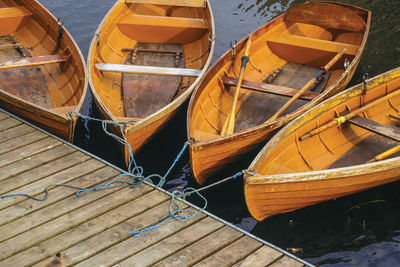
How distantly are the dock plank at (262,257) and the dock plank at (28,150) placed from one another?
368 centimetres

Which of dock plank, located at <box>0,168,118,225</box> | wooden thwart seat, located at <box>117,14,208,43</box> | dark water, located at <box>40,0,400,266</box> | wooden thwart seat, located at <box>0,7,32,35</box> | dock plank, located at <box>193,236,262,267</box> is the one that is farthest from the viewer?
wooden thwart seat, located at <box>0,7,32,35</box>

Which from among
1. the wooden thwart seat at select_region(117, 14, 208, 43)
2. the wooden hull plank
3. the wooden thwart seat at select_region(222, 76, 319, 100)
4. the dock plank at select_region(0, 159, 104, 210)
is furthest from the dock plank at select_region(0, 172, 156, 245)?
the wooden thwart seat at select_region(117, 14, 208, 43)

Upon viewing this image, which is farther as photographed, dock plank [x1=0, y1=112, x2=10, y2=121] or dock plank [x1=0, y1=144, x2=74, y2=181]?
dock plank [x1=0, y1=112, x2=10, y2=121]

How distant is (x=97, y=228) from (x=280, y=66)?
6.35 m

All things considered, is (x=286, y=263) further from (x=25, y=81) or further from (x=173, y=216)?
(x=25, y=81)

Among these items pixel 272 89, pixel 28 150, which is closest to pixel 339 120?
pixel 272 89

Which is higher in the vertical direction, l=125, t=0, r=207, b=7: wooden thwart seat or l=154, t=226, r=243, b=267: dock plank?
l=125, t=0, r=207, b=7: wooden thwart seat

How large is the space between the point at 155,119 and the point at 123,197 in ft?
6.83

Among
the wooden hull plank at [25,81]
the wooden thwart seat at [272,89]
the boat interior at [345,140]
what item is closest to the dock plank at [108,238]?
the boat interior at [345,140]

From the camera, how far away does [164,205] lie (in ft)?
20.1

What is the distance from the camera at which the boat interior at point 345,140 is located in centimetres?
754

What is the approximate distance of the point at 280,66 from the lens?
10.5 metres

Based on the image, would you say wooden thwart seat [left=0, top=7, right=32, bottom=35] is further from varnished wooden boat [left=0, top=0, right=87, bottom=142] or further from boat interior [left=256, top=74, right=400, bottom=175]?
boat interior [left=256, top=74, right=400, bottom=175]

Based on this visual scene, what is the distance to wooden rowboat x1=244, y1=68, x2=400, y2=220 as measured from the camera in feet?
21.8
